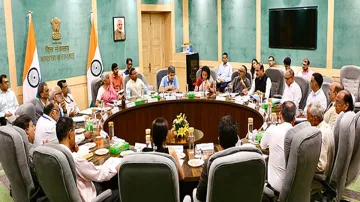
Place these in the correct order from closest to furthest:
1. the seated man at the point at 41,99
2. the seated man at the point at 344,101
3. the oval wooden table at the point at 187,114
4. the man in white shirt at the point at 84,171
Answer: the man in white shirt at the point at 84,171 → the seated man at the point at 344,101 → the seated man at the point at 41,99 → the oval wooden table at the point at 187,114

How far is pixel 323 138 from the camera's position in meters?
3.55

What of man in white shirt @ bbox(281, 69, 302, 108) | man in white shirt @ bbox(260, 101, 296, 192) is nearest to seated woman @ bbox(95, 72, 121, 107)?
man in white shirt @ bbox(281, 69, 302, 108)

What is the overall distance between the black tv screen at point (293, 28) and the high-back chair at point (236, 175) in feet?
21.4

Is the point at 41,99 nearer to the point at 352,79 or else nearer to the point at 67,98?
the point at 67,98

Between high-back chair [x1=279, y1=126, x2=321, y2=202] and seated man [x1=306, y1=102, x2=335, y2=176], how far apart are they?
17.0 inches

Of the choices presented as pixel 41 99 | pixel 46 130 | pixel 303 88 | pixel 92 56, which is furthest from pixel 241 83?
pixel 46 130

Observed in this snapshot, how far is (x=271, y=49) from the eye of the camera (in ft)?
30.7

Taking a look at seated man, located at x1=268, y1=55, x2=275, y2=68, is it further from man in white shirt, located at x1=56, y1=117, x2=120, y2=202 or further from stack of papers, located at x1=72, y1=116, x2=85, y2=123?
man in white shirt, located at x1=56, y1=117, x2=120, y2=202

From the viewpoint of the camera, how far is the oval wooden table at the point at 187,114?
19.0 ft

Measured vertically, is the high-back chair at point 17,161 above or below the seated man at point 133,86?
below

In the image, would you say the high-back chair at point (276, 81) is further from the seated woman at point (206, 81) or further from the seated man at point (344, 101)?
the seated man at point (344, 101)

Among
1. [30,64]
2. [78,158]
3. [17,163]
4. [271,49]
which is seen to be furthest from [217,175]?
[271,49]

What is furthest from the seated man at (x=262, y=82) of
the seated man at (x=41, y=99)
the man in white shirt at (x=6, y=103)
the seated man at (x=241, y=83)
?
the man in white shirt at (x=6, y=103)

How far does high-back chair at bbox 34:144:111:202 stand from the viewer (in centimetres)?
284
